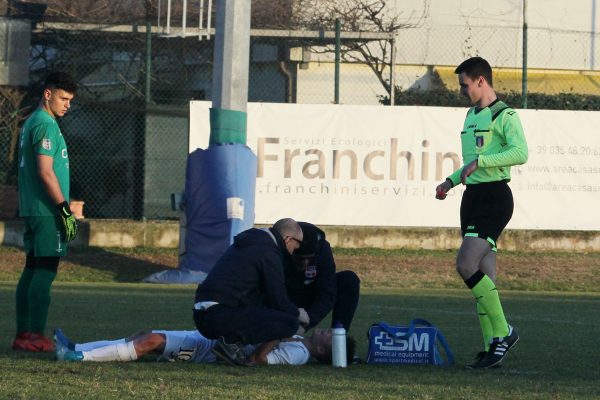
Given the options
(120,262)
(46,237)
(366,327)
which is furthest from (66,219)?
(120,262)

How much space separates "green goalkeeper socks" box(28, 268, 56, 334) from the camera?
8.60m

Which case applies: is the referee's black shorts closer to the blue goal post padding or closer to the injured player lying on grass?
the injured player lying on grass

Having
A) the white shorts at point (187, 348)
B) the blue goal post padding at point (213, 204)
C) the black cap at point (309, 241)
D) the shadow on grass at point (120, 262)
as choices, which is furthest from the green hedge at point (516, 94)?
the white shorts at point (187, 348)

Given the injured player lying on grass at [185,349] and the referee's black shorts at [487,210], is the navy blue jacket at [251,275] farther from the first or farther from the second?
the referee's black shorts at [487,210]

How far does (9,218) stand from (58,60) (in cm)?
329

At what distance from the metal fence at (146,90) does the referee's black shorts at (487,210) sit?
12086mm

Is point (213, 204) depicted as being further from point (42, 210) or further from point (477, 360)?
point (477, 360)

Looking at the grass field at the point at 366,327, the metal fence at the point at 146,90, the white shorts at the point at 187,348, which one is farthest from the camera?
the metal fence at the point at 146,90

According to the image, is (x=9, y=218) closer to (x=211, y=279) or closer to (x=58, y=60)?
(x=58, y=60)

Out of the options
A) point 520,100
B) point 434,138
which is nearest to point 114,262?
point 434,138

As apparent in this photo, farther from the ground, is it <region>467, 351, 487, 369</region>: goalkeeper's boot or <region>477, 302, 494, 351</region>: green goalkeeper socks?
<region>477, 302, 494, 351</region>: green goalkeeper socks

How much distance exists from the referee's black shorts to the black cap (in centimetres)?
104

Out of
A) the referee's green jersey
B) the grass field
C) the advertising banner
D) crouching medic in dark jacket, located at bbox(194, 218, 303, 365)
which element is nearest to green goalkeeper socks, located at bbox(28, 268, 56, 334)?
the grass field

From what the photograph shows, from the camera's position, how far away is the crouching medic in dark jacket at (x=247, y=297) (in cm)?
771
